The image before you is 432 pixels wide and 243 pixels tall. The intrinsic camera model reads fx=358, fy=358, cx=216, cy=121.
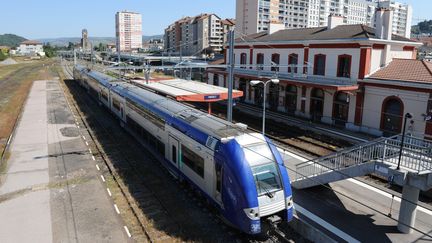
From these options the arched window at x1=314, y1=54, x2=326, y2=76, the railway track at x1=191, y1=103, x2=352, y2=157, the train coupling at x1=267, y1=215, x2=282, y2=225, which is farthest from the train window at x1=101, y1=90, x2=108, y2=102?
the train coupling at x1=267, y1=215, x2=282, y2=225

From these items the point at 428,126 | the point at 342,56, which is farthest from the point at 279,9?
the point at 428,126

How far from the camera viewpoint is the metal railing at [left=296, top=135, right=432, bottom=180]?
13115mm

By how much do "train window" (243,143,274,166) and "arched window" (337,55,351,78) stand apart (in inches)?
842

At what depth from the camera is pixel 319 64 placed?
3506 cm

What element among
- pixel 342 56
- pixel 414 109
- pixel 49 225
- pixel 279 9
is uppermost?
pixel 279 9

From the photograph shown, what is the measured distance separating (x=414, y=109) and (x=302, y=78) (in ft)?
38.0

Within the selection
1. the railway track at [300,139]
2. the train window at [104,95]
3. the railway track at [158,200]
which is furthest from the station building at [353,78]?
the train window at [104,95]

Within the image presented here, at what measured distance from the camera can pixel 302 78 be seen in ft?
117

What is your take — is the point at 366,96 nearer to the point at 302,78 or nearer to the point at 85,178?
the point at 302,78

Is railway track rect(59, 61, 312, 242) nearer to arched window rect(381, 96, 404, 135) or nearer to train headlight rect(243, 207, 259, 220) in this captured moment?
train headlight rect(243, 207, 259, 220)

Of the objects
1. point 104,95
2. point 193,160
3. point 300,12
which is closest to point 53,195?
point 193,160

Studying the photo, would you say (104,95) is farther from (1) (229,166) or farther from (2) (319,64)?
(1) (229,166)

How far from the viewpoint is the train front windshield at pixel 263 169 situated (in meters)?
12.6

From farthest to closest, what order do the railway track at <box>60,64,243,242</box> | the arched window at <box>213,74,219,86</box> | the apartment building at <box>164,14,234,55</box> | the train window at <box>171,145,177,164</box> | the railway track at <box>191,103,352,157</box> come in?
1. the apartment building at <box>164,14,234,55</box>
2. the arched window at <box>213,74,219,86</box>
3. the railway track at <box>191,103,352,157</box>
4. the train window at <box>171,145,177,164</box>
5. the railway track at <box>60,64,243,242</box>
